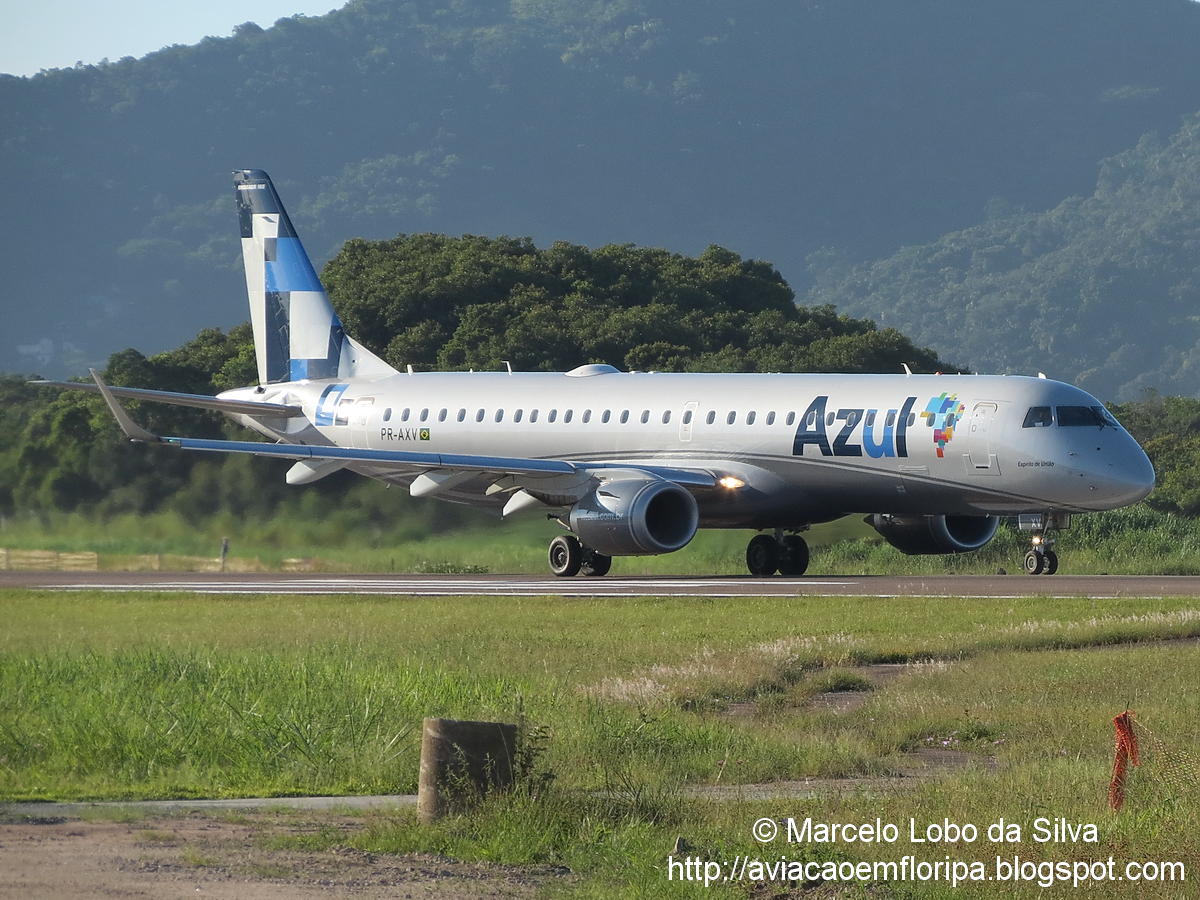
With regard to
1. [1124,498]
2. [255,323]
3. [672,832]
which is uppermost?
[255,323]

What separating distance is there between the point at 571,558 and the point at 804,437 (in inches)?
213

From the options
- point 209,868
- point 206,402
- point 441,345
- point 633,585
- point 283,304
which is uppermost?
point 441,345

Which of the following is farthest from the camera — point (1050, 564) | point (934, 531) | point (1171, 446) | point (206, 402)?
point (1171, 446)

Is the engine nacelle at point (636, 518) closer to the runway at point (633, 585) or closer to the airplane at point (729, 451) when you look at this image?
the airplane at point (729, 451)

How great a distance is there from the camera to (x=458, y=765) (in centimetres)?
1048

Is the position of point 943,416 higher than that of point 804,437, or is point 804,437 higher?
point 943,416

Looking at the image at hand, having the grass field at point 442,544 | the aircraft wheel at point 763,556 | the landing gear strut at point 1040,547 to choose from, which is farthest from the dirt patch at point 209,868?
the grass field at point 442,544

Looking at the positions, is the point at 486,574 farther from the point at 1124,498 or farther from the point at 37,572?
the point at 1124,498

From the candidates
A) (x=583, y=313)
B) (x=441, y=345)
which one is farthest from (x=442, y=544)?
(x=583, y=313)

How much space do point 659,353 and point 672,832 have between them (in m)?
59.1

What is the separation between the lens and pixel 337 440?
4188 cm

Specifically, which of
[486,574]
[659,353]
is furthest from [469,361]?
[486,574]

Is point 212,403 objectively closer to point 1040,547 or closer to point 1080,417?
point 1040,547

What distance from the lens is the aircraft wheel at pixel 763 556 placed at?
36.4m
